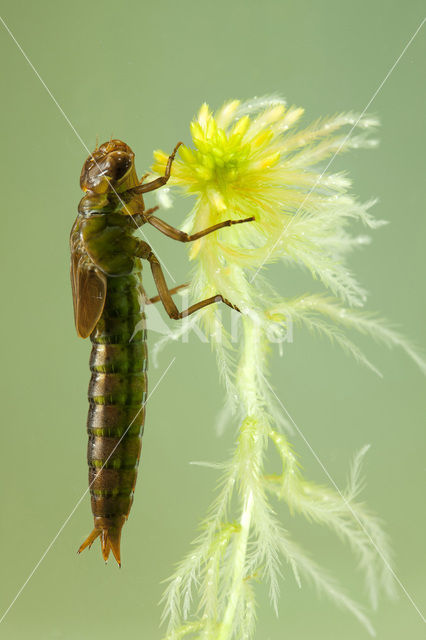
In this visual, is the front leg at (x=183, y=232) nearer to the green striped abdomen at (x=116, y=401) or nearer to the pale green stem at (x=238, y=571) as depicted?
the green striped abdomen at (x=116, y=401)

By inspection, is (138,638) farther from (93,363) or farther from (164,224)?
(164,224)

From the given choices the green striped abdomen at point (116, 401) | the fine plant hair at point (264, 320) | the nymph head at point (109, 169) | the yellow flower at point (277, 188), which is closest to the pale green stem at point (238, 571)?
the fine plant hair at point (264, 320)

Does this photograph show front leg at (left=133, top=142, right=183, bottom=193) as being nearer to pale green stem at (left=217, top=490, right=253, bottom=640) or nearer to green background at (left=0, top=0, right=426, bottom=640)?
green background at (left=0, top=0, right=426, bottom=640)

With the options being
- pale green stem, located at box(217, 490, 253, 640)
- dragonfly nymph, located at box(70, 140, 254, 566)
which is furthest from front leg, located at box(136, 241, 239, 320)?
pale green stem, located at box(217, 490, 253, 640)

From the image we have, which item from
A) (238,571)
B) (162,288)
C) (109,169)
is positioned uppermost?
(109,169)

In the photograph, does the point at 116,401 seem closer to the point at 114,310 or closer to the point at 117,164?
the point at 114,310

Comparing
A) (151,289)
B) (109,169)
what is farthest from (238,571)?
(109,169)
